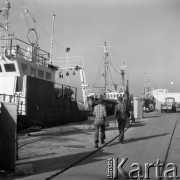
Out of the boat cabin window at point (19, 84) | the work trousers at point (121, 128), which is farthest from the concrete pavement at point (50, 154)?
the boat cabin window at point (19, 84)

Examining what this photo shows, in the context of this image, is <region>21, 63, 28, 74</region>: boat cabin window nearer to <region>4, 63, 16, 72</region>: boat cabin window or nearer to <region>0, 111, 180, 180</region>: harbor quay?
<region>4, 63, 16, 72</region>: boat cabin window

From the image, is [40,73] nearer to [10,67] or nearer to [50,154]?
[10,67]

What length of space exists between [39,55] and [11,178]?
15.2 meters

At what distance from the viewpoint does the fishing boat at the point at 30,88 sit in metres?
16.8

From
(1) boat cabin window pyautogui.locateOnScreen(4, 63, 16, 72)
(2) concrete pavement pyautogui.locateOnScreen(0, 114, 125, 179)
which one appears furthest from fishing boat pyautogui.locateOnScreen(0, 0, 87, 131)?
(2) concrete pavement pyautogui.locateOnScreen(0, 114, 125, 179)

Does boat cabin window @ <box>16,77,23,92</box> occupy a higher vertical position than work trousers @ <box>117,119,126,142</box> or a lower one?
higher

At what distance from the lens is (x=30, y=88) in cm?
1717

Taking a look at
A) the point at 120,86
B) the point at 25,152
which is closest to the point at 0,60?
the point at 25,152

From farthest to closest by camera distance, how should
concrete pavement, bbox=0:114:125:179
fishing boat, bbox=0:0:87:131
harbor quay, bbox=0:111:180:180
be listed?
fishing boat, bbox=0:0:87:131, concrete pavement, bbox=0:114:125:179, harbor quay, bbox=0:111:180:180

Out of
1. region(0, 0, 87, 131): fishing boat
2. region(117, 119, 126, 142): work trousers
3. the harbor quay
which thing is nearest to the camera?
→ the harbor quay

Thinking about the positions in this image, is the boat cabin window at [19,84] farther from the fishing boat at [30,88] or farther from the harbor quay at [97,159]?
the harbor quay at [97,159]

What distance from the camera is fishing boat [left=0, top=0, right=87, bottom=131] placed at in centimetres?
1680

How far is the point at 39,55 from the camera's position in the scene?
69.6 feet

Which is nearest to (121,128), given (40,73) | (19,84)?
(19,84)
